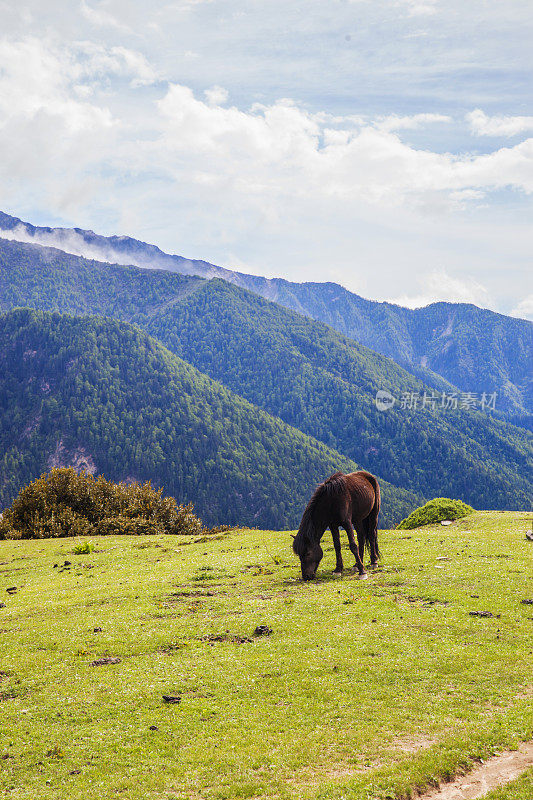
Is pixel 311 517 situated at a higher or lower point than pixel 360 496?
lower

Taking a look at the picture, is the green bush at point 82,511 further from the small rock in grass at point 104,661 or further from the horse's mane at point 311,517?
the small rock in grass at point 104,661

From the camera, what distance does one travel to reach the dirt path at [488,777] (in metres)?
9.64

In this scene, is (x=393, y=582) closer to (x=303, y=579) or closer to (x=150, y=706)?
(x=303, y=579)

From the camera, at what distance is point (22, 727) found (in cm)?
1183

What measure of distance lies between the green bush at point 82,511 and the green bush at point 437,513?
22297mm

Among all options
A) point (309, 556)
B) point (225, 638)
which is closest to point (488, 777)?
point (225, 638)

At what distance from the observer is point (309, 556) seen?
898 inches

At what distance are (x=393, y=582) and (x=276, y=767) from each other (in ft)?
41.9

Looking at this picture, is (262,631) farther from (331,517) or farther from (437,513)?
(437,513)

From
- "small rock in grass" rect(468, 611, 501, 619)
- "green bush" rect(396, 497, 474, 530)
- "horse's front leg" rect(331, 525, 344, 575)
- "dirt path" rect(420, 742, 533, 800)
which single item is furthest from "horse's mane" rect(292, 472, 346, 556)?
"green bush" rect(396, 497, 474, 530)

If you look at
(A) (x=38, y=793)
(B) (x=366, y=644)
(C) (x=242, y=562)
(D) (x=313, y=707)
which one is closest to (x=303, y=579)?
(C) (x=242, y=562)

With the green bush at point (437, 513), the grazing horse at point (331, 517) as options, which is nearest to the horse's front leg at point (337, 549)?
the grazing horse at point (331, 517)

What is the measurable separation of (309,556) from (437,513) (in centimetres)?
2199

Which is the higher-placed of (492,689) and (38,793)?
(492,689)
